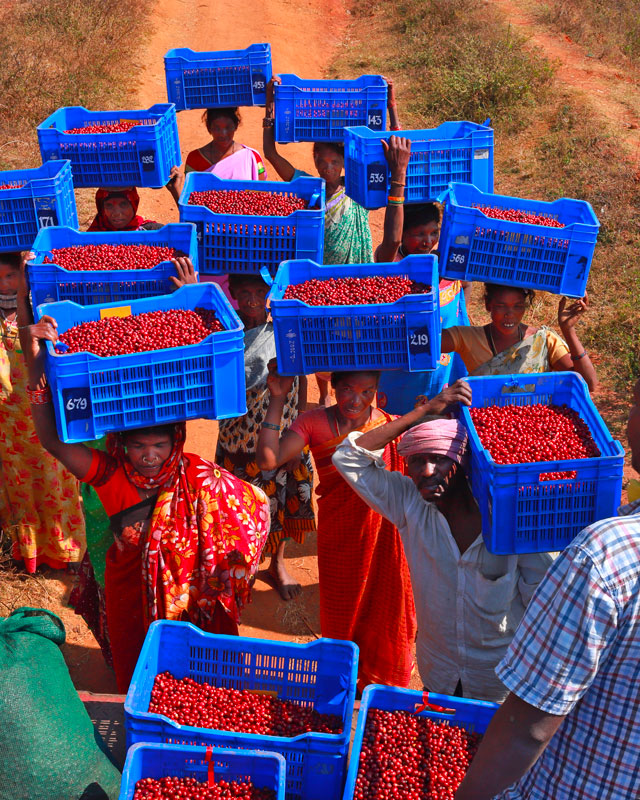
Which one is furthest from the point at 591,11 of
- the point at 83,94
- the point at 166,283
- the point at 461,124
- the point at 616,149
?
the point at 166,283

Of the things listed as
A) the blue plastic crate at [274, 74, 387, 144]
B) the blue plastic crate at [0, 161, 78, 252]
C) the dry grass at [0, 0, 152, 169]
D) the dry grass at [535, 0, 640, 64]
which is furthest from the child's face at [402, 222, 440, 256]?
the dry grass at [535, 0, 640, 64]

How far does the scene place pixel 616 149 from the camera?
10.6m

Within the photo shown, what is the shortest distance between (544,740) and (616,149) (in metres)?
10.1

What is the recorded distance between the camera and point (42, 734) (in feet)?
9.50

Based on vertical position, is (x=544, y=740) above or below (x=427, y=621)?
above

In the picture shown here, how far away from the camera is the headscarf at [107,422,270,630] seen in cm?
345

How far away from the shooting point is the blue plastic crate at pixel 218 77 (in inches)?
211

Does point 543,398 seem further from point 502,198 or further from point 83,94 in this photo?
point 83,94

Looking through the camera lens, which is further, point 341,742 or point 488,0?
point 488,0

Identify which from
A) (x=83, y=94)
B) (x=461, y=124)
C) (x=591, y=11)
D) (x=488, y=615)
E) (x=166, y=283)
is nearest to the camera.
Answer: (x=488, y=615)

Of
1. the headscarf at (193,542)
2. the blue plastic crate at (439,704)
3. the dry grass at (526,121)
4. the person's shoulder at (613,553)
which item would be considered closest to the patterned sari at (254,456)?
the headscarf at (193,542)

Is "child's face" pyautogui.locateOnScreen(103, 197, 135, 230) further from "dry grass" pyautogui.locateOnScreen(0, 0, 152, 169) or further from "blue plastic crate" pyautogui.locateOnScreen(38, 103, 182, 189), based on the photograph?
"dry grass" pyautogui.locateOnScreen(0, 0, 152, 169)

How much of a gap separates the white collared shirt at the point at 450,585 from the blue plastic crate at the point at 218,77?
299 cm

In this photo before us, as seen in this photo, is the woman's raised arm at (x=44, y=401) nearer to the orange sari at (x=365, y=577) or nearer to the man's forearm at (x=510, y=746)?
the orange sari at (x=365, y=577)
